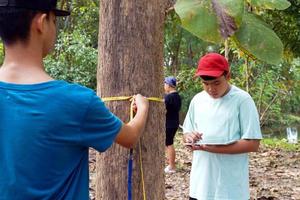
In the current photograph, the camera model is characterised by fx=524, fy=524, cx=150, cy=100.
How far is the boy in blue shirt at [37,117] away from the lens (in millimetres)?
1529

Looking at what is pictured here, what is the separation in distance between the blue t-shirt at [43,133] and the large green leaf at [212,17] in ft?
1.45

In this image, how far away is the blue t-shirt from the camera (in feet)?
5.00

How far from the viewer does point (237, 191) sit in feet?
9.23

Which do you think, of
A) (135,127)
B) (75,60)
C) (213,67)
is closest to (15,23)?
(135,127)

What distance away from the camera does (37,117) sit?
1.52 metres

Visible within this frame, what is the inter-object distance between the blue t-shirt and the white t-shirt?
1.34 m

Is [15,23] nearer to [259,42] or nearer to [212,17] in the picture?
[212,17]

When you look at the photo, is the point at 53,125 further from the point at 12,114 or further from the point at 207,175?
the point at 207,175

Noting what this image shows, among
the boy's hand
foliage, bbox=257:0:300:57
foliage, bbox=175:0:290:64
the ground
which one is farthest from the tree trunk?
foliage, bbox=257:0:300:57

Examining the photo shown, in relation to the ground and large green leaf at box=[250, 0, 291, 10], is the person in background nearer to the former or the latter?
the ground

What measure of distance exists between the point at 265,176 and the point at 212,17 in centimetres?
526

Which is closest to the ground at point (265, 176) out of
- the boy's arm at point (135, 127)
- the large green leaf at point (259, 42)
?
the boy's arm at point (135, 127)

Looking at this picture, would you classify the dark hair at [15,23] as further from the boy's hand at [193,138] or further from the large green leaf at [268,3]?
the boy's hand at [193,138]

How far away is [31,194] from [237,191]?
1516mm
